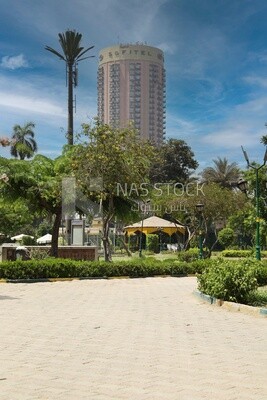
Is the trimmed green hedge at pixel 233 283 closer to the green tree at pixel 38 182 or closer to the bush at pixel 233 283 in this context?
the bush at pixel 233 283

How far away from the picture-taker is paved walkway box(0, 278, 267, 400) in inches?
215

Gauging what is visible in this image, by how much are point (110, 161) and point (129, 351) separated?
16.3 metres

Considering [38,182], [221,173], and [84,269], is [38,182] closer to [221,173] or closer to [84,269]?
[84,269]

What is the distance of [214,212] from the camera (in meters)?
35.0

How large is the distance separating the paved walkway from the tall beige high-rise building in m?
120

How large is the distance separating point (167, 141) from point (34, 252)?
48.8 metres

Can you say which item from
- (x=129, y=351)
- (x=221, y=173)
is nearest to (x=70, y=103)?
(x=129, y=351)

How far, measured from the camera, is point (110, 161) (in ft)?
76.3

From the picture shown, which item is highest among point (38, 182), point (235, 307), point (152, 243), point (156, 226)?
point (38, 182)

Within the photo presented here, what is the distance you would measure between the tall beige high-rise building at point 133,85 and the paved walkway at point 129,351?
119830mm

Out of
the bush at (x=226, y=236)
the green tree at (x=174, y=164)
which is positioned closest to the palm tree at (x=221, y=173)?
the green tree at (x=174, y=164)

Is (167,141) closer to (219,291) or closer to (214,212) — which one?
(214,212)

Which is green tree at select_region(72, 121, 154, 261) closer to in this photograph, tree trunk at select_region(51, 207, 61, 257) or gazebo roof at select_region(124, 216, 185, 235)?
tree trunk at select_region(51, 207, 61, 257)

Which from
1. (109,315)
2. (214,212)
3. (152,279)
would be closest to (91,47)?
(214,212)
